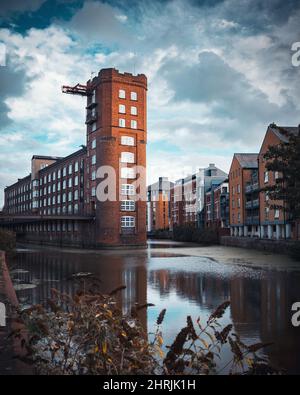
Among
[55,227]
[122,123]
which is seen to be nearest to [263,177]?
[122,123]

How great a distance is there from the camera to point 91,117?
55.5 metres

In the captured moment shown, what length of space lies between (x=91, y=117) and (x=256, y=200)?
26.9 m

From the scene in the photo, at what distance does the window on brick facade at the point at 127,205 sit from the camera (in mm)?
53188

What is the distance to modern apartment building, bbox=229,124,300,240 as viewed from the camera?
43875 mm

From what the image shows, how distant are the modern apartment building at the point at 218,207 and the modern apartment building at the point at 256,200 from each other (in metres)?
6.74

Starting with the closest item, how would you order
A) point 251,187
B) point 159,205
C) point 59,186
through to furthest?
point 251,187
point 59,186
point 159,205

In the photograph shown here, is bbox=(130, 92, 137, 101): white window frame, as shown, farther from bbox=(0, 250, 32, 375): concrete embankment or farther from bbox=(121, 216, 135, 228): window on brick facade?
bbox=(0, 250, 32, 375): concrete embankment

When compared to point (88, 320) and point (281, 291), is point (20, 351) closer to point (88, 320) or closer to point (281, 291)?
point (88, 320)

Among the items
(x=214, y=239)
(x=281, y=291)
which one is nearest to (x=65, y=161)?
(x=214, y=239)

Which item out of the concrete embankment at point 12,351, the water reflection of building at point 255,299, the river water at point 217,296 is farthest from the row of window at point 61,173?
the concrete embankment at point 12,351

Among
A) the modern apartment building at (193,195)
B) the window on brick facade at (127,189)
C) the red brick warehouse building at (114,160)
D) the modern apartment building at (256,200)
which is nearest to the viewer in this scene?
the modern apartment building at (256,200)

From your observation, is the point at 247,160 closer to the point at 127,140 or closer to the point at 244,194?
the point at 244,194

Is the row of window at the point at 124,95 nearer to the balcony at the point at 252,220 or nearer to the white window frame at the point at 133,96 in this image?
the white window frame at the point at 133,96

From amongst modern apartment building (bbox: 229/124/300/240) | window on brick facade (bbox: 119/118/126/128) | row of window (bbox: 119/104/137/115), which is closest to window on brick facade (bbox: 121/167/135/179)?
window on brick facade (bbox: 119/118/126/128)
